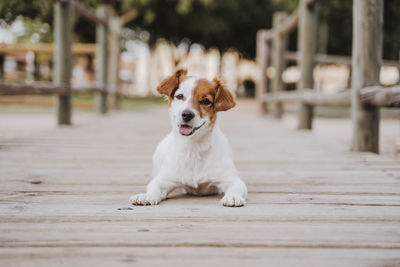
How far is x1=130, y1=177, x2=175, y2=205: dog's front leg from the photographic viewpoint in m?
2.48

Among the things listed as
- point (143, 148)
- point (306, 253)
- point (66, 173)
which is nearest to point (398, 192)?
point (306, 253)

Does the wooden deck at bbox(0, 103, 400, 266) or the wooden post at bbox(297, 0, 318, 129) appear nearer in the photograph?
the wooden deck at bbox(0, 103, 400, 266)

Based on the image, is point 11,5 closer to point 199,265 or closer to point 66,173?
point 66,173

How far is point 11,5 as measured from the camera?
5078 mm

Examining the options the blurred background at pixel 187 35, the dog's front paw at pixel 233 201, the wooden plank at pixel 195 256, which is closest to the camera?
the wooden plank at pixel 195 256

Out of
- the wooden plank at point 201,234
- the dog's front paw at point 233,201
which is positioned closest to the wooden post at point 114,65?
the dog's front paw at point 233,201

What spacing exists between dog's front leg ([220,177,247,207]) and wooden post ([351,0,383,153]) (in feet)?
6.76

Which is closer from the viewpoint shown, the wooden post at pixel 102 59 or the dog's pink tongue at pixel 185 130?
the dog's pink tongue at pixel 185 130

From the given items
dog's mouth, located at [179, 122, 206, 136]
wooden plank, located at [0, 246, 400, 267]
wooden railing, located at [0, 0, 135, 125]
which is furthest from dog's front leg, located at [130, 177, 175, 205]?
wooden railing, located at [0, 0, 135, 125]

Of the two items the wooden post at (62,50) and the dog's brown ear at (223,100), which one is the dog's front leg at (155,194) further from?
the wooden post at (62,50)

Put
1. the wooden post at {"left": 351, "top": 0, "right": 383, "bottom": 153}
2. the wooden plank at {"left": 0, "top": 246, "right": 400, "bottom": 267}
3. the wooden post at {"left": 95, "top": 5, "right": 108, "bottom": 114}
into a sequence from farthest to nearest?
1. the wooden post at {"left": 95, "top": 5, "right": 108, "bottom": 114}
2. the wooden post at {"left": 351, "top": 0, "right": 383, "bottom": 153}
3. the wooden plank at {"left": 0, "top": 246, "right": 400, "bottom": 267}

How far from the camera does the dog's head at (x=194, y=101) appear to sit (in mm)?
2740

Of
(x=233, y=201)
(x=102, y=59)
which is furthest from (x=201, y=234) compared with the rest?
(x=102, y=59)

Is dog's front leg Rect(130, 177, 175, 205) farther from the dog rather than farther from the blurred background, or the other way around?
the blurred background
